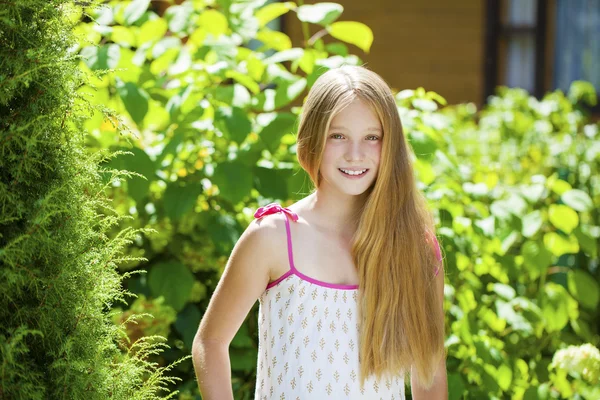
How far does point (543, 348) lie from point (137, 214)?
5.90ft

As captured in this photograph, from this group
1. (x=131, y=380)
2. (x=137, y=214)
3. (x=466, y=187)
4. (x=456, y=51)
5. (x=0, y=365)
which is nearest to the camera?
(x=0, y=365)

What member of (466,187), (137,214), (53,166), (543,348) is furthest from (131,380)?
(543,348)

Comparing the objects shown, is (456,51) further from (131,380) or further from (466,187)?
(131,380)

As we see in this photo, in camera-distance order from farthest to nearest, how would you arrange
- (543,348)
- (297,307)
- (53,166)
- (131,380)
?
1. (543,348)
2. (297,307)
3. (131,380)
4. (53,166)

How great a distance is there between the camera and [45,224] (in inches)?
65.3

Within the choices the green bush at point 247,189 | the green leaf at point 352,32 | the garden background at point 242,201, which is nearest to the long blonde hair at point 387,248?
the garden background at point 242,201

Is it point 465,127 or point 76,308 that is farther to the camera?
point 465,127

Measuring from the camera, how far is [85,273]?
69.2 inches

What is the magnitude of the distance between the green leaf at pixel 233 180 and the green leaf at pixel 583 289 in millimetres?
1388

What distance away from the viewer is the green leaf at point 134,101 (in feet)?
9.44

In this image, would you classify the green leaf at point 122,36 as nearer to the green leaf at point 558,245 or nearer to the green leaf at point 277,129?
the green leaf at point 277,129

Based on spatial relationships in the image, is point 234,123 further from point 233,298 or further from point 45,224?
point 45,224

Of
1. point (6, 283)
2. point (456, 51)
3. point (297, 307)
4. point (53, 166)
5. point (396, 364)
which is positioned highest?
point (53, 166)

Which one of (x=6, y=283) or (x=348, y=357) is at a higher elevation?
(x=6, y=283)
